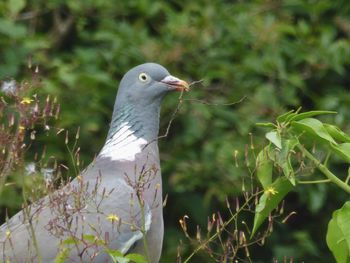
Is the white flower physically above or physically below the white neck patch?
above

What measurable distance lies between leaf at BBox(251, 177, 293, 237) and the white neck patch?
1374mm

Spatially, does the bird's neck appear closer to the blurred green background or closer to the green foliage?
the green foliage

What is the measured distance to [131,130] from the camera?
4.80 meters

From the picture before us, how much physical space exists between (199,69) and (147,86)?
7.30 ft

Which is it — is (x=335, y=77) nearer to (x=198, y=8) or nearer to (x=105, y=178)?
(x=198, y=8)

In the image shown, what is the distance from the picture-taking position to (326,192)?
7.28 meters

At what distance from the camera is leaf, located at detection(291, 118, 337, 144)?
127 inches

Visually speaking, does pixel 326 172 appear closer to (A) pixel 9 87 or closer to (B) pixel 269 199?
(B) pixel 269 199

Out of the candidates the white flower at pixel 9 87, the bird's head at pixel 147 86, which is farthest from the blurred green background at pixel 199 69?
the white flower at pixel 9 87

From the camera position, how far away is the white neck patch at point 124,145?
468cm

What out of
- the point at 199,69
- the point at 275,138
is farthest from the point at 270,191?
the point at 199,69

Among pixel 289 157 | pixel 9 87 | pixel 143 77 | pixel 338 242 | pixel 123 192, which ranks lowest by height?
pixel 123 192

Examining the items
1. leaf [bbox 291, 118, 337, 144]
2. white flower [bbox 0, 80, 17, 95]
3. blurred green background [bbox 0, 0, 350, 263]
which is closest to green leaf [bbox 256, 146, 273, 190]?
leaf [bbox 291, 118, 337, 144]

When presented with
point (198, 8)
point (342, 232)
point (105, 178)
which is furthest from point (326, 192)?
point (342, 232)
